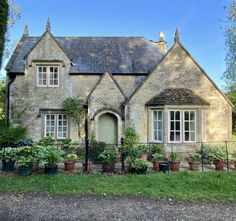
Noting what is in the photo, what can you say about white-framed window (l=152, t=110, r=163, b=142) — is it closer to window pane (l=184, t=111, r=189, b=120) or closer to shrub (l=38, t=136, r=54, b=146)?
window pane (l=184, t=111, r=189, b=120)

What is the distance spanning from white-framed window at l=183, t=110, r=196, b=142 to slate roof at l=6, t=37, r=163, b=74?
5036 millimetres

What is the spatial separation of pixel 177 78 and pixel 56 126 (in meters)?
8.94

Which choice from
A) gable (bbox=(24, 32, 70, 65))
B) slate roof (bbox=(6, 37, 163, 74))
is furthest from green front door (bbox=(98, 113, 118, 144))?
gable (bbox=(24, 32, 70, 65))

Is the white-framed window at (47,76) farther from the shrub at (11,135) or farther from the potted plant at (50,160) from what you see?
the potted plant at (50,160)

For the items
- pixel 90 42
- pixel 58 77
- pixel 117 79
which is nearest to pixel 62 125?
pixel 58 77

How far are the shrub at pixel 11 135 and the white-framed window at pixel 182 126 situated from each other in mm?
9621

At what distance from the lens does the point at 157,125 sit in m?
18.3

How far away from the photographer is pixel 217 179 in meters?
11.2

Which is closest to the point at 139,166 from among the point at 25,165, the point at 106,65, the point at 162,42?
the point at 25,165

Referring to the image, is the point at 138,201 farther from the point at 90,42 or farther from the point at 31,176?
the point at 90,42

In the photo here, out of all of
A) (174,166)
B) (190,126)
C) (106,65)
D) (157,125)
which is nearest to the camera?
(174,166)

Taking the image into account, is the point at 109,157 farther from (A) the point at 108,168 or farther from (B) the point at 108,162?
(A) the point at 108,168

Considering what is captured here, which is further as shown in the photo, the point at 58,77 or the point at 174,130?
the point at 58,77

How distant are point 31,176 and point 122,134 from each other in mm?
8663
